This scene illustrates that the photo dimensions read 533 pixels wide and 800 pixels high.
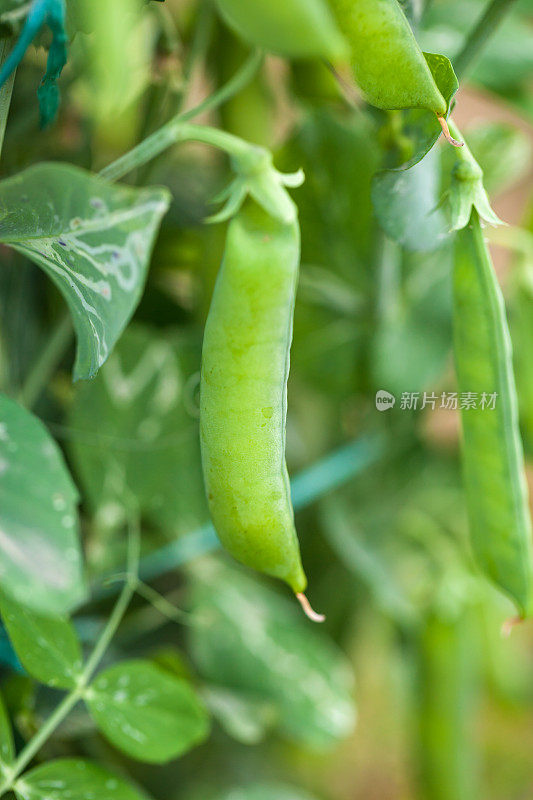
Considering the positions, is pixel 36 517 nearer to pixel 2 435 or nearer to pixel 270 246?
pixel 2 435

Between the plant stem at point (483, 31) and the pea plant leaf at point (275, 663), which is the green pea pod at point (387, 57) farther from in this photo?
the pea plant leaf at point (275, 663)

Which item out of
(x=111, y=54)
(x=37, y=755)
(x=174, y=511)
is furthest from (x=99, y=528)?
(x=111, y=54)

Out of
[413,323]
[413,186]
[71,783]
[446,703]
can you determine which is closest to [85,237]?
[413,186]

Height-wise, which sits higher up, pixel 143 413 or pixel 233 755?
pixel 143 413

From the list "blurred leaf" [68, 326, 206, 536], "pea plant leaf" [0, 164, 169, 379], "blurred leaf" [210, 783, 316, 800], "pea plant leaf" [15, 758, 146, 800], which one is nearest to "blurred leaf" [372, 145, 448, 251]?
"pea plant leaf" [0, 164, 169, 379]

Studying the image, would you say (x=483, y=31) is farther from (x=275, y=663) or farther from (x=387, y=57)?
(x=275, y=663)

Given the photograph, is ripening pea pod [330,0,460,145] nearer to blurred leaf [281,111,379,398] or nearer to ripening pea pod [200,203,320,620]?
ripening pea pod [200,203,320,620]
